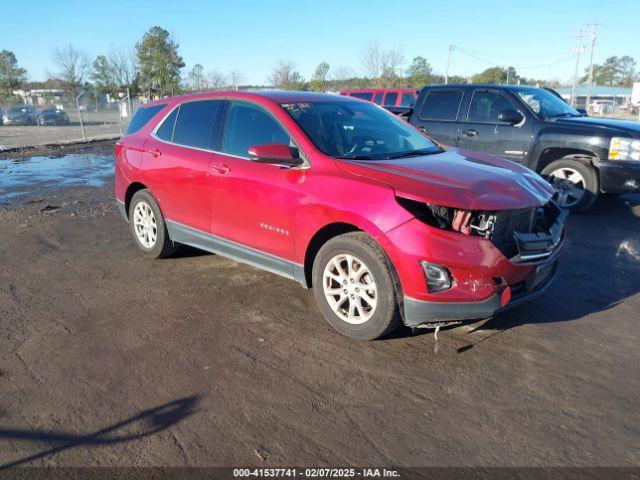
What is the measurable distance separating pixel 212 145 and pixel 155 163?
3.04 feet

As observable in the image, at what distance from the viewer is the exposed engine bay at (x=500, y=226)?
350 centimetres

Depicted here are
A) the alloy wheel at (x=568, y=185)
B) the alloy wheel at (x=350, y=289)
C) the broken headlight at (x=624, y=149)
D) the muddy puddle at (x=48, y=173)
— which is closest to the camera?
the alloy wheel at (x=350, y=289)

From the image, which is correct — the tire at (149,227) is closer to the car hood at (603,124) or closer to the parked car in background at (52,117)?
the car hood at (603,124)

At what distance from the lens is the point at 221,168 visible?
4723 millimetres

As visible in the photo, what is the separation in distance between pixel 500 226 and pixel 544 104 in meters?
5.77

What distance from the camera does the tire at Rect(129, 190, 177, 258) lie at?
561cm

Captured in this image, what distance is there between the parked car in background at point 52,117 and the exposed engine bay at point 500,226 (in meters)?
36.1

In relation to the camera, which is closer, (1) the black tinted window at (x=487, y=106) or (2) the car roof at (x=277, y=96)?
(2) the car roof at (x=277, y=96)

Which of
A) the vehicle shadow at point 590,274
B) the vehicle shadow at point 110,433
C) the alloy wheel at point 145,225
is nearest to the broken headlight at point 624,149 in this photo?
the vehicle shadow at point 590,274

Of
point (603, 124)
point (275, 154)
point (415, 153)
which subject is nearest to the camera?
point (275, 154)

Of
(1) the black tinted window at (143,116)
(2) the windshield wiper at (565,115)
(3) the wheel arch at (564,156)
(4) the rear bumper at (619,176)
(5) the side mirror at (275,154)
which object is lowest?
(4) the rear bumper at (619,176)

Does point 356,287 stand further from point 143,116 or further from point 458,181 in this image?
point 143,116

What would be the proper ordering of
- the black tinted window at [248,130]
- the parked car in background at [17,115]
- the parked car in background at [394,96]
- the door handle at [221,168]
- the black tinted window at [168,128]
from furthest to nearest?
the parked car in background at [17,115] → the parked car in background at [394,96] → the black tinted window at [168,128] → the door handle at [221,168] → the black tinted window at [248,130]

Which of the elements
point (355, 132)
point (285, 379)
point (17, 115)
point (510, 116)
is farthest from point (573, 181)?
point (17, 115)
